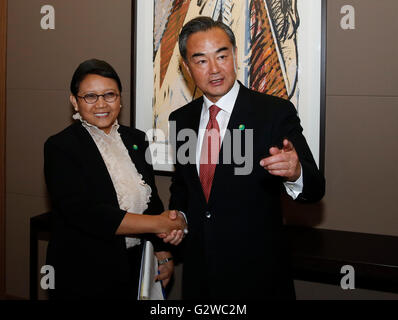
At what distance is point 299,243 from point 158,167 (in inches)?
44.9

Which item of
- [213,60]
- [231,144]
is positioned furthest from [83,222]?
[213,60]

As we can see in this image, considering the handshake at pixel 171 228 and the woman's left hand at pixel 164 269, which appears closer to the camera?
the handshake at pixel 171 228

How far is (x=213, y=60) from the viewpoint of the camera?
1780 millimetres

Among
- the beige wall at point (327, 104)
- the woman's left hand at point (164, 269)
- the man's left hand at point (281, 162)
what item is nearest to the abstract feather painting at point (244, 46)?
the beige wall at point (327, 104)

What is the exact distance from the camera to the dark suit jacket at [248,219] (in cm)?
168

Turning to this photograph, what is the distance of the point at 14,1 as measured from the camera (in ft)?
11.0

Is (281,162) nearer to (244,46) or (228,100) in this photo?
(228,100)

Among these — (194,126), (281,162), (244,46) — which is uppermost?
(244,46)

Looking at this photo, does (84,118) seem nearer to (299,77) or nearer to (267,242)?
(267,242)

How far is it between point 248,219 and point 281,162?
1.57 feet

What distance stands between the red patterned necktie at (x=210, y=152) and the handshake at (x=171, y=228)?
1.01 ft

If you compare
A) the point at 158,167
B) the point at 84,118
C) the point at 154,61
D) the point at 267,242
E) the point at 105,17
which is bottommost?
the point at 267,242

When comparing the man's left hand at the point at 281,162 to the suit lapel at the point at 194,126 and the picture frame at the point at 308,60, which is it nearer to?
the suit lapel at the point at 194,126
